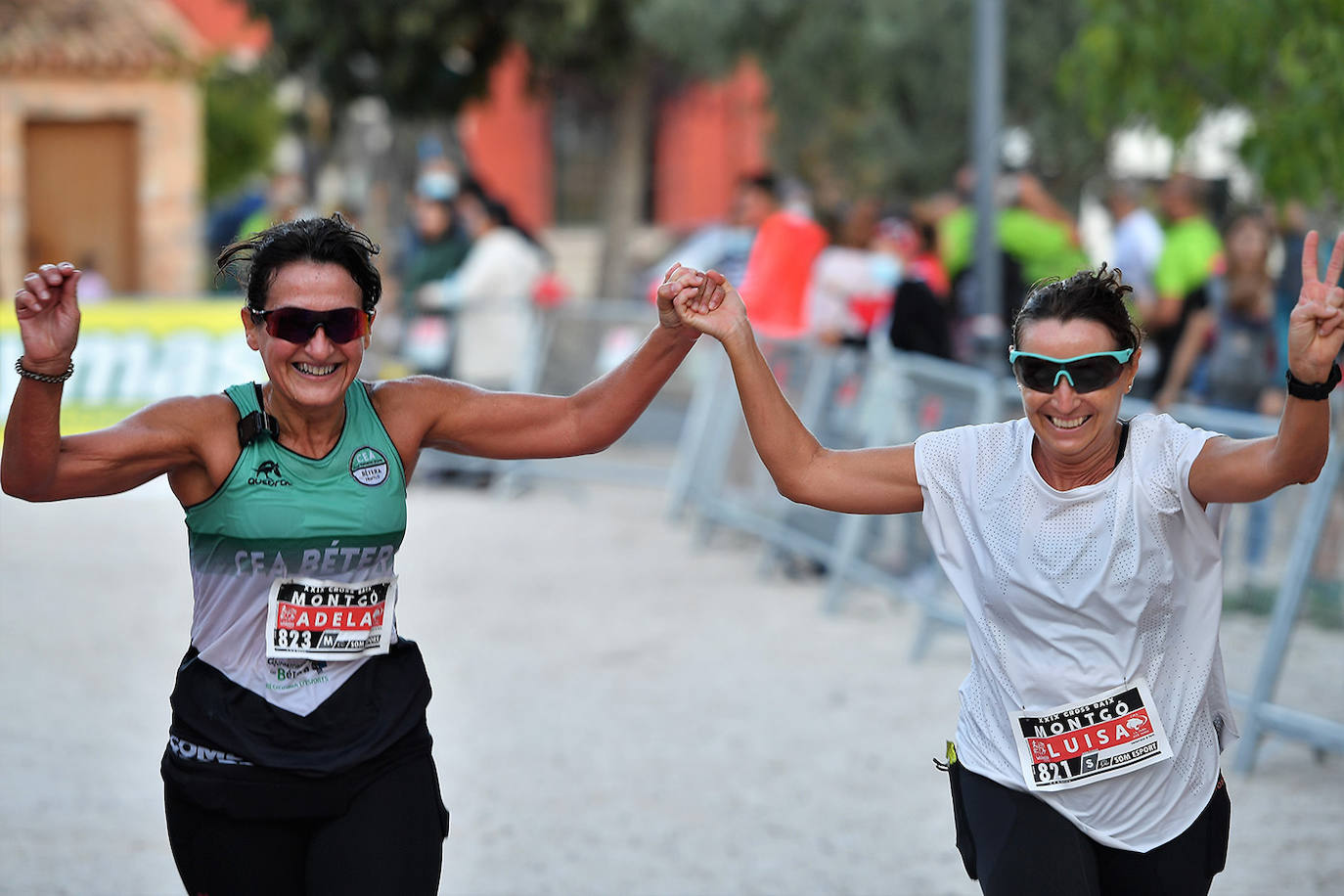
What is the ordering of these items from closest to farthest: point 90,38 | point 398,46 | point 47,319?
point 47,319 → point 398,46 → point 90,38

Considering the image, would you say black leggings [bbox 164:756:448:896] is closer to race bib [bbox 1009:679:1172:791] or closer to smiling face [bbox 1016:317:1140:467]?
race bib [bbox 1009:679:1172:791]

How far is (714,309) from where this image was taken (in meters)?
3.74

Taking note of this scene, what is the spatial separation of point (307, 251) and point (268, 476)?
45cm

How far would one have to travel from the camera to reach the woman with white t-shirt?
3.32 meters

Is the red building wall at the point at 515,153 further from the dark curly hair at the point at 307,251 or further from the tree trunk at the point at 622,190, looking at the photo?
the dark curly hair at the point at 307,251

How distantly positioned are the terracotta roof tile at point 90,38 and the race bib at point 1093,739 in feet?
73.5

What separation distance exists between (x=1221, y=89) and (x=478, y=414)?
477 centimetres

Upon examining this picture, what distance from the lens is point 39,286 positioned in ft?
10.5

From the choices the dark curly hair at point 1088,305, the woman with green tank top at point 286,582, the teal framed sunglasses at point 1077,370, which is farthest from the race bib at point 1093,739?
the woman with green tank top at point 286,582

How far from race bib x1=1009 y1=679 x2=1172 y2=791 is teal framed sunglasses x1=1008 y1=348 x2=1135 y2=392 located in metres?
0.56

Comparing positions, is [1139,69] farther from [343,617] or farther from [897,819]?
[343,617]

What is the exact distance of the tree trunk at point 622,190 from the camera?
2169 centimetres

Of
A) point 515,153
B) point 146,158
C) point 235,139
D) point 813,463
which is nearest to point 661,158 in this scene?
point 515,153

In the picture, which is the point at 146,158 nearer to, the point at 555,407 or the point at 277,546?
Result: the point at 555,407
